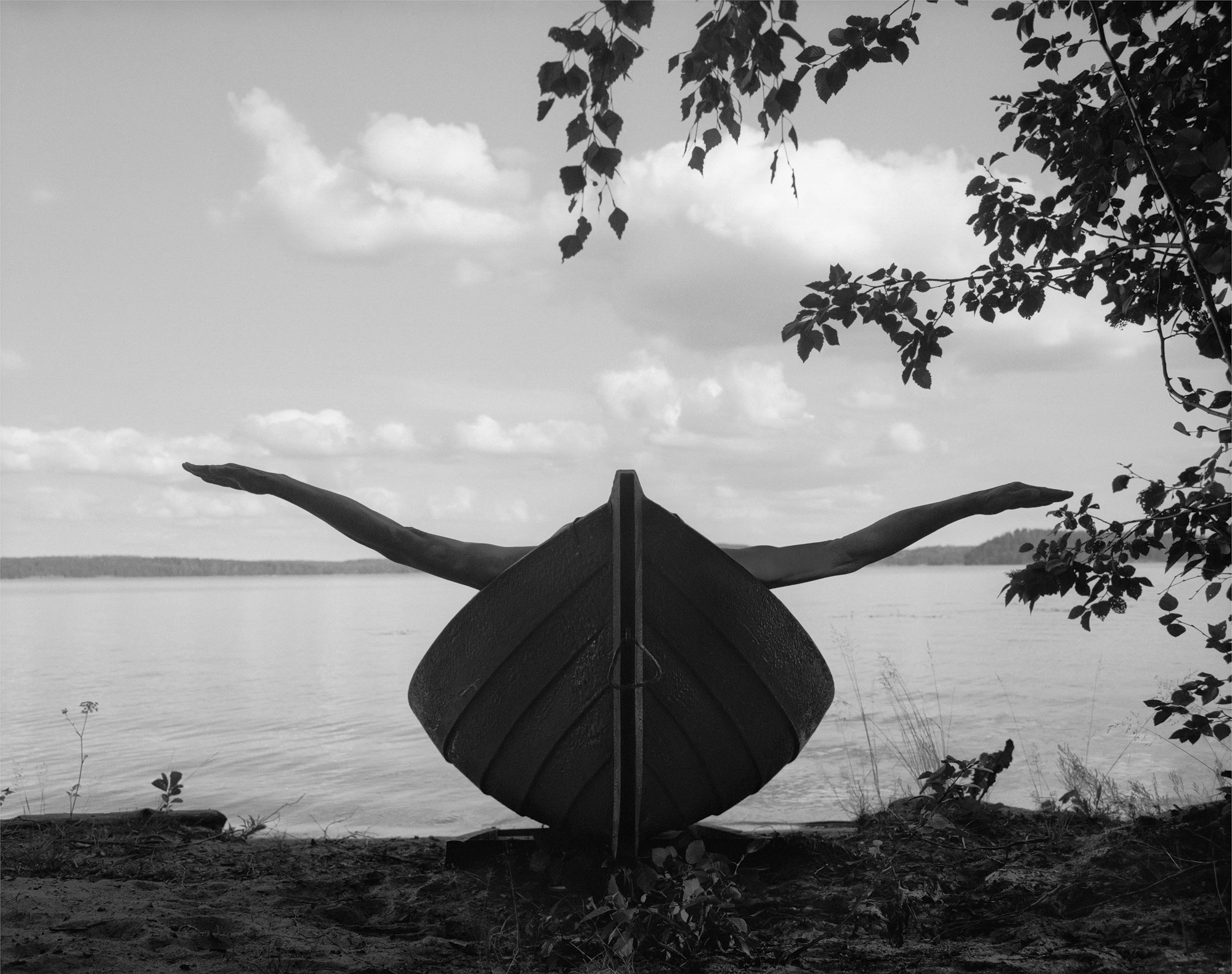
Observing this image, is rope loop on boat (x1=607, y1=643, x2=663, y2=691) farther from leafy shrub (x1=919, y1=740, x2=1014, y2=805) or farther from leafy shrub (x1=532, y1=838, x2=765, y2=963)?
leafy shrub (x1=919, y1=740, x2=1014, y2=805)

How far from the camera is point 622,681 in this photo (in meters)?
4.07

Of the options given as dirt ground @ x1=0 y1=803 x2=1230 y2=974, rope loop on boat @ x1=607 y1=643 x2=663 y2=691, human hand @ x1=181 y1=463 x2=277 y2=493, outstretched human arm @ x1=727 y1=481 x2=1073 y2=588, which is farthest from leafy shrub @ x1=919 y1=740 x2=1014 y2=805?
human hand @ x1=181 y1=463 x2=277 y2=493

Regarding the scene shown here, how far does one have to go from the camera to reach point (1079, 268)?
3912 millimetres

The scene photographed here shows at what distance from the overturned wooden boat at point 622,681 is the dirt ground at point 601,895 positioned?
1.61 ft

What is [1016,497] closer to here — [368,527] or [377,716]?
[368,527]

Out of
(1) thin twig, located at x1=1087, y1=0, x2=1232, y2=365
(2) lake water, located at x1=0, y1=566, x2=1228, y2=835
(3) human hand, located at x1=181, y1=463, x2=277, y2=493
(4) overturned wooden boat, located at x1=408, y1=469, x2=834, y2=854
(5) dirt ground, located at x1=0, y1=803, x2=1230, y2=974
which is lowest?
(2) lake water, located at x1=0, y1=566, x2=1228, y2=835

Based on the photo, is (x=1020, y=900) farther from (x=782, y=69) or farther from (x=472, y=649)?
(x=782, y=69)

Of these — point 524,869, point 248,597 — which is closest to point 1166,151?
point 524,869

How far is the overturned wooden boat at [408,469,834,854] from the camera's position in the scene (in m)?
4.00

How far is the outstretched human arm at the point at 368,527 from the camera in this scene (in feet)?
13.8

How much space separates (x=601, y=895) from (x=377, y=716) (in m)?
7.94

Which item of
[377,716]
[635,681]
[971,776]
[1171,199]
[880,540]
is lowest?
[377,716]

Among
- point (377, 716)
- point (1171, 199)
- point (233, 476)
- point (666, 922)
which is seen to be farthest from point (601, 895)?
point (377, 716)

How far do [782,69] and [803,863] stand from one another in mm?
3776
